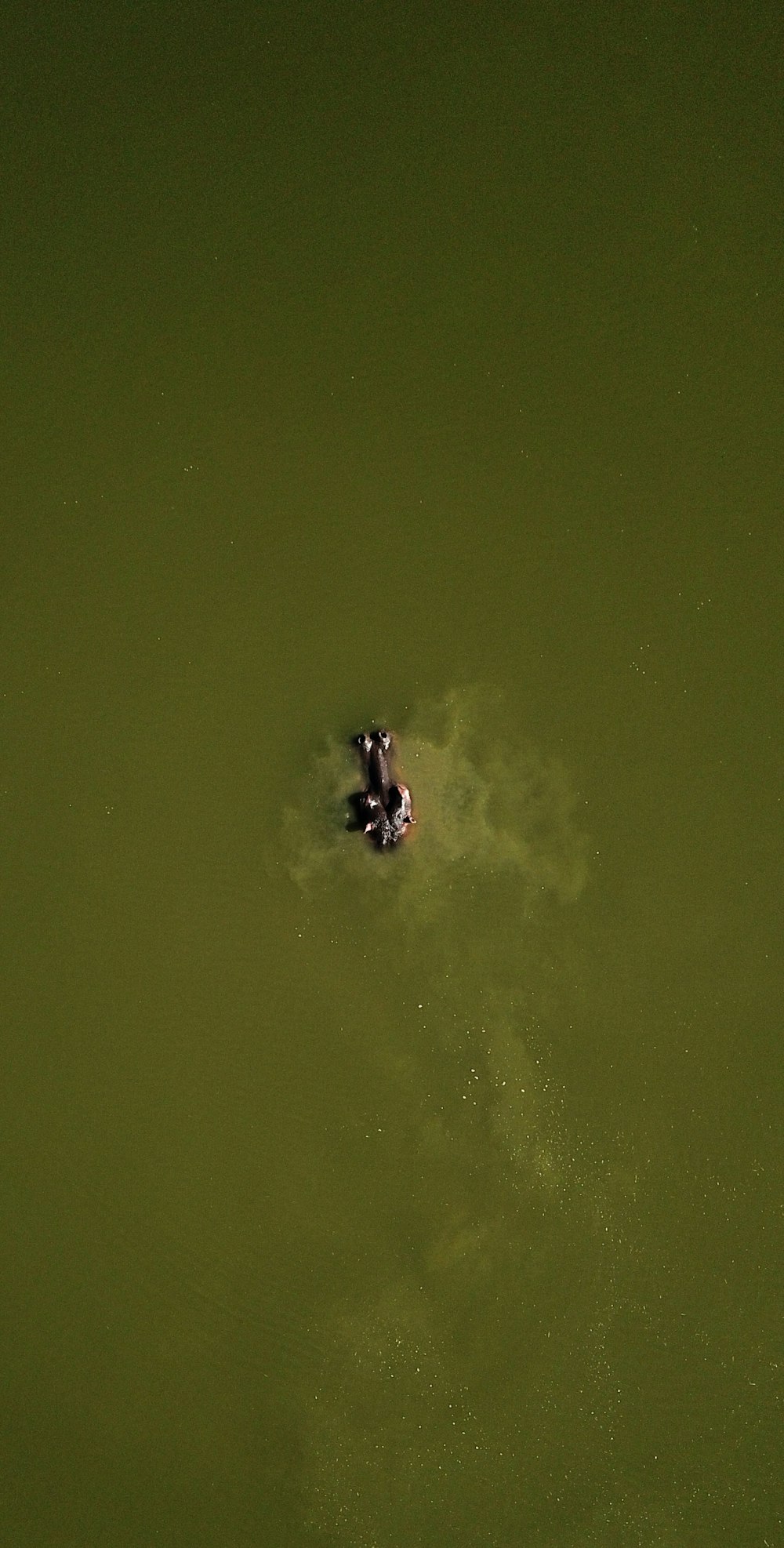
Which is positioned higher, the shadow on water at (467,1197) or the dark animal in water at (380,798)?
the dark animal in water at (380,798)

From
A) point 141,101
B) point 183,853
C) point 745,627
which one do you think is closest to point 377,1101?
point 183,853

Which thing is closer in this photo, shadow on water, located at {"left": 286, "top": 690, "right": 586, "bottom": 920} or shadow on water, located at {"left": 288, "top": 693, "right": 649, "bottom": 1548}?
shadow on water, located at {"left": 288, "top": 693, "right": 649, "bottom": 1548}

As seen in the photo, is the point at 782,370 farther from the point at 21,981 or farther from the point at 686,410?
the point at 21,981

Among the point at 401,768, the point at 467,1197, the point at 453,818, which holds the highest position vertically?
the point at 401,768

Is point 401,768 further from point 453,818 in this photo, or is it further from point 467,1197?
point 467,1197

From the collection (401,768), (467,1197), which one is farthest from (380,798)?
(467,1197)
